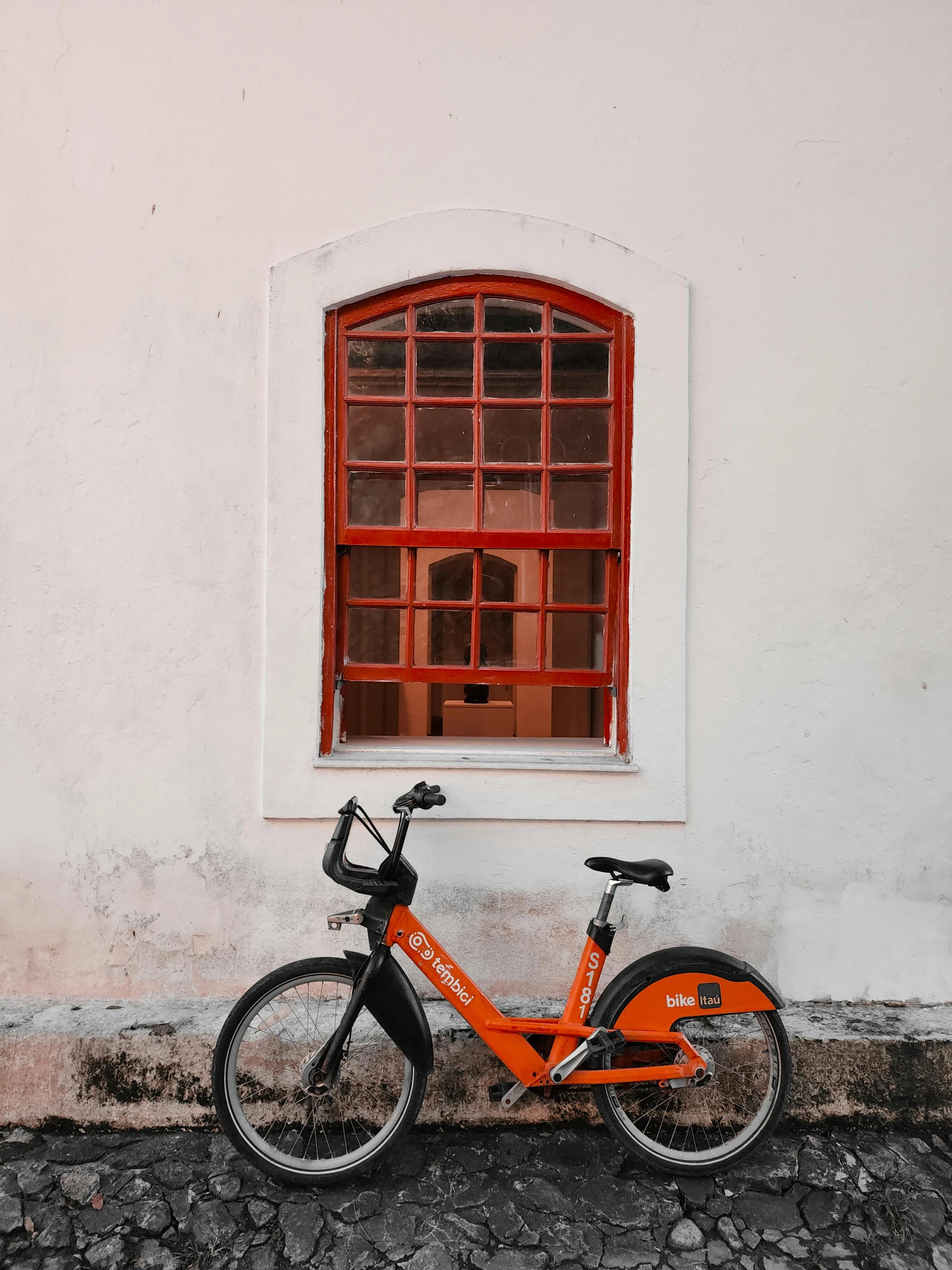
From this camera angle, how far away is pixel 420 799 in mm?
2830

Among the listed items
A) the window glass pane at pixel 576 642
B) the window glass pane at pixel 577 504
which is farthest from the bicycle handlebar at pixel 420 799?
the window glass pane at pixel 577 504

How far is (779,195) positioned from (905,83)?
0.68 metres

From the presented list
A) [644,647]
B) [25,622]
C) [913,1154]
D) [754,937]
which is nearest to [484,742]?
[644,647]

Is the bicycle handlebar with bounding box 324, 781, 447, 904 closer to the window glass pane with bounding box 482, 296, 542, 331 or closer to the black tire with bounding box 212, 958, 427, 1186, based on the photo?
the black tire with bounding box 212, 958, 427, 1186

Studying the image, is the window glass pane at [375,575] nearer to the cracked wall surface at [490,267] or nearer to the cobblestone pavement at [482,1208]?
the cracked wall surface at [490,267]

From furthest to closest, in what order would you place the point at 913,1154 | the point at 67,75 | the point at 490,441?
1. the point at 490,441
2. the point at 67,75
3. the point at 913,1154

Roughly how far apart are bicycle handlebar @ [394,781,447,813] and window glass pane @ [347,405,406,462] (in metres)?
1.42

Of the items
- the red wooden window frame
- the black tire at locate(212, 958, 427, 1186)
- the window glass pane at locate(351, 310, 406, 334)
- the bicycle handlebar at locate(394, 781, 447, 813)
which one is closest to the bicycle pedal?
the black tire at locate(212, 958, 427, 1186)

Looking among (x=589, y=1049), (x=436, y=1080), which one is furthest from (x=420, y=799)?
(x=436, y=1080)

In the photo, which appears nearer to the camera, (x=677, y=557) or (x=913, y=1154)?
(x=913, y=1154)

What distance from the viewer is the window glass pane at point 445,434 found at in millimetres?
3426

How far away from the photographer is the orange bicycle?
2.73m

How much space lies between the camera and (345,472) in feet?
11.1

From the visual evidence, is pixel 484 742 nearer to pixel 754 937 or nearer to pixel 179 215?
pixel 754 937
